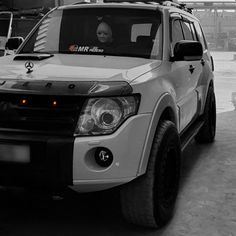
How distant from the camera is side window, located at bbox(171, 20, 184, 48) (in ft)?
12.6

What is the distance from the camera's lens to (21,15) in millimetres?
11023

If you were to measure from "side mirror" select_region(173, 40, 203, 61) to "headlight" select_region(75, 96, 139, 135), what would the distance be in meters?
1.08

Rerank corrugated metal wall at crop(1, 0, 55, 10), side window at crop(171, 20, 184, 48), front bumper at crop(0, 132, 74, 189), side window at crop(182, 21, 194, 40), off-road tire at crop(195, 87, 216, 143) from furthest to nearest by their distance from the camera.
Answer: corrugated metal wall at crop(1, 0, 55, 10) → off-road tire at crop(195, 87, 216, 143) → side window at crop(182, 21, 194, 40) → side window at crop(171, 20, 184, 48) → front bumper at crop(0, 132, 74, 189)

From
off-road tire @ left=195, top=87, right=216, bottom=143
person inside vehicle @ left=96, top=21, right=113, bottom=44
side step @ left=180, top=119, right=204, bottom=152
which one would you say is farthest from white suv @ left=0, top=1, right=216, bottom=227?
off-road tire @ left=195, top=87, right=216, bottom=143

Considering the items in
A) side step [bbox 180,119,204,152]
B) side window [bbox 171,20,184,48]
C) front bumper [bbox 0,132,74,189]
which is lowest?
side step [bbox 180,119,204,152]

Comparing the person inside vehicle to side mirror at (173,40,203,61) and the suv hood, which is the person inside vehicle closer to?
the suv hood

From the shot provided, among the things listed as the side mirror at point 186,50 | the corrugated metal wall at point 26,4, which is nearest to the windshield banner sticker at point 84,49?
the side mirror at point 186,50

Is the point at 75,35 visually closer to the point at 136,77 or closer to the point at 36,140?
the point at 136,77

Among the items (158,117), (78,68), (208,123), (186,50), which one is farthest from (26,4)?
(158,117)

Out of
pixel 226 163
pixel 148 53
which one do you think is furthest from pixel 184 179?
pixel 148 53

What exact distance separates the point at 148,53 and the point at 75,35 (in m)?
0.69

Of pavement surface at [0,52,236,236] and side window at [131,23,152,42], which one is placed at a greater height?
side window at [131,23,152,42]

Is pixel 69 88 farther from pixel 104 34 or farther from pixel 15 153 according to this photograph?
pixel 104 34

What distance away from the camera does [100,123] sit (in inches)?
98.7
